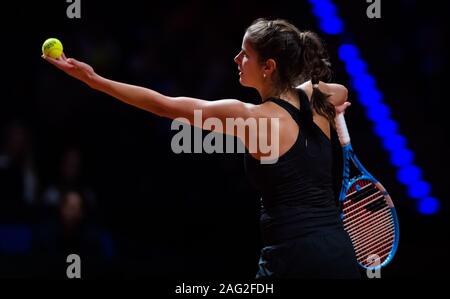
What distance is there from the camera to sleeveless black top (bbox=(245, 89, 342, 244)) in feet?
7.33

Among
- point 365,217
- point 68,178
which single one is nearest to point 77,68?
point 365,217

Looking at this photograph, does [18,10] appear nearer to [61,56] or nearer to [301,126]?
[61,56]

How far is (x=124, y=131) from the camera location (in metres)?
4.44

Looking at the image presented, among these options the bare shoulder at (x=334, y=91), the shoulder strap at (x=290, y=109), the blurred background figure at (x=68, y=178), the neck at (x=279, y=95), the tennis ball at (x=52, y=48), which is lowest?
the shoulder strap at (x=290, y=109)

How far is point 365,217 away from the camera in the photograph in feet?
8.99

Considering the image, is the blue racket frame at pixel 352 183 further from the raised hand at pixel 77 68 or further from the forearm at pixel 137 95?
the raised hand at pixel 77 68

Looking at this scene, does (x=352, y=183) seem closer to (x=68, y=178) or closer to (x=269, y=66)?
(x=269, y=66)

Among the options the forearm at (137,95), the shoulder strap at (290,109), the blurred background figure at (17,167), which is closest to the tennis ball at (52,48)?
the forearm at (137,95)

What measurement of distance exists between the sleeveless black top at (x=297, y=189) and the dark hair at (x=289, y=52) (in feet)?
0.34

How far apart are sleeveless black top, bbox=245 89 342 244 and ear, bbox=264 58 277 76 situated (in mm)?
104

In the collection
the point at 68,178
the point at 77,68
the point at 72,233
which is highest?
the point at 68,178

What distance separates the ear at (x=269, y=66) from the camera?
2354 millimetres

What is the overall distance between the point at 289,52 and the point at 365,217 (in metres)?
0.71

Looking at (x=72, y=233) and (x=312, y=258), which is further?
(x=72, y=233)
